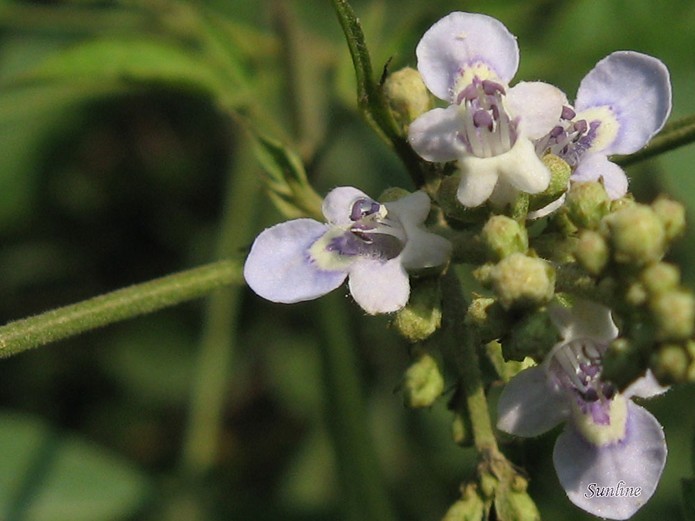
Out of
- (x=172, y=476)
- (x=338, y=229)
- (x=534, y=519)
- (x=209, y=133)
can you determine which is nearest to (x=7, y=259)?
(x=209, y=133)

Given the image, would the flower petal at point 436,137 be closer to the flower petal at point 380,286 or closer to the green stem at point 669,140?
the flower petal at point 380,286

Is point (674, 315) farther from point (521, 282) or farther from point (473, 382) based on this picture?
point (473, 382)

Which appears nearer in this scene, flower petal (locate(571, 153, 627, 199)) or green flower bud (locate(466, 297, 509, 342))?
green flower bud (locate(466, 297, 509, 342))

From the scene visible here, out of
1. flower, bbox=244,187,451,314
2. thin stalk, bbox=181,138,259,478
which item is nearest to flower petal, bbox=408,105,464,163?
flower, bbox=244,187,451,314

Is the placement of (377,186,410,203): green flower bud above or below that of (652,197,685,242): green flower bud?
below

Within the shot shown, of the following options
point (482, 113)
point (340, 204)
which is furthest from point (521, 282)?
point (340, 204)

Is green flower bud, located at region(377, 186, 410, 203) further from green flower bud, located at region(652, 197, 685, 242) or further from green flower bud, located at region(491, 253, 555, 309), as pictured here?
green flower bud, located at region(652, 197, 685, 242)
